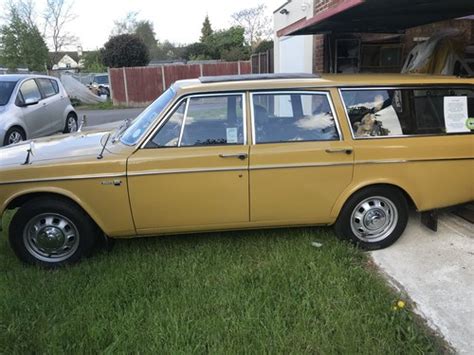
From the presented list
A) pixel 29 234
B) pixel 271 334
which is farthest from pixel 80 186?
pixel 271 334

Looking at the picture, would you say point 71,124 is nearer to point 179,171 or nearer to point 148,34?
point 179,171

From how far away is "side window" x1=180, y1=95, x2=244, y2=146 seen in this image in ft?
13.1

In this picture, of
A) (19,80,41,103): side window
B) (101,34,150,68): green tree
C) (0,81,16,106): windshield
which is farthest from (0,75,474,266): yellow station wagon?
(101,34,150,68): green tree

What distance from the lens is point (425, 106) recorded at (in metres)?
4.21

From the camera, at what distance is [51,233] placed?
157 inches

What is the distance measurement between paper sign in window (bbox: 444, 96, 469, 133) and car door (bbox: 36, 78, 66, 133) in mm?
8566

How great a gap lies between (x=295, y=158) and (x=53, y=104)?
26.8 ft

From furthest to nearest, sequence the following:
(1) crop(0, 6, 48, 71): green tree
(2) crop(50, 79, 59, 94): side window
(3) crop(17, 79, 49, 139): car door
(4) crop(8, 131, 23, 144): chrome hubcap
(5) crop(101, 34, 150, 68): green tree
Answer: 1. (1) crop(0, 6, 48, 71): green tree
2. (5) crop(101, 34, 150, 68): green tree
3. (2) crop(50, 79, 59, 94): side window
4. (3) crop(17, 79, 49, 139): car door
5. (4) crop(8, 131, 23, 144): chrome hubcap

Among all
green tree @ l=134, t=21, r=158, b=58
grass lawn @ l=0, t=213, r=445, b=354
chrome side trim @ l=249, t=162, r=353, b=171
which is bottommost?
grass lawn @ l=0, t=213, r=445, b=354

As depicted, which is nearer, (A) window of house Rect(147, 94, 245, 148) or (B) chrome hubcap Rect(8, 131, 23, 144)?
(A) window of house Rect(147, 94, 245, 148)

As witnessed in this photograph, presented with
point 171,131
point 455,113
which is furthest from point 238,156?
point 455,113

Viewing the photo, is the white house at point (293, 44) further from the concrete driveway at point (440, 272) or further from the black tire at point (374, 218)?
the black tire at point (374, 218)

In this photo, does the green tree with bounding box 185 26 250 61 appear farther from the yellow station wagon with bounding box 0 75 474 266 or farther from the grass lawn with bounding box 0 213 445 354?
the grass lawn with bounding box 0 213 445 354

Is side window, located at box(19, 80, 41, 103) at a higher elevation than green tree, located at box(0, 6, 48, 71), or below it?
below
